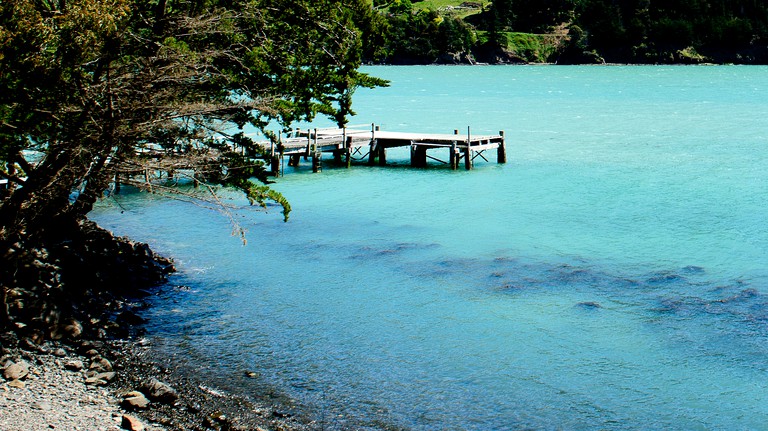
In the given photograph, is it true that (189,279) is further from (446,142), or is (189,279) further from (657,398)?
(446,142)

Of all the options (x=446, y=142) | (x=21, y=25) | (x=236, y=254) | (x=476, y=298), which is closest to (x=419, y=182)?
(x=446, y=142)

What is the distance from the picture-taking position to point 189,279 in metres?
22.0

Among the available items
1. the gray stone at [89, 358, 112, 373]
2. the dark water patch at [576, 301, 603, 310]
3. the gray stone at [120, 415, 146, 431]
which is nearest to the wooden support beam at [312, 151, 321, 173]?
the dark water patch at [576, 301, 603, 310]

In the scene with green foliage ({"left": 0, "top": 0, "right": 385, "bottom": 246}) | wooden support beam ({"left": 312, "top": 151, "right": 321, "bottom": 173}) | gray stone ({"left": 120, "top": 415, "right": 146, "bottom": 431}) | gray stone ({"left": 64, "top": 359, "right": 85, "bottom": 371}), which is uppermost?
green foliage ({"left": 0, "top": 0, "right": 385, "bottom": 246})

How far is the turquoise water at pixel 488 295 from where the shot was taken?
49.6 ft

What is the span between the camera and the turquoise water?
15117 mm

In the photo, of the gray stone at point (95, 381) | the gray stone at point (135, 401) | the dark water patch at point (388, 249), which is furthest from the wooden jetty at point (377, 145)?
the gray stone at point (135, 401)

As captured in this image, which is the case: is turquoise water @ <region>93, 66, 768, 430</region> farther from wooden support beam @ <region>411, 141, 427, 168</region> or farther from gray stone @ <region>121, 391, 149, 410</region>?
gray stone @ <region>121, 391, 149, 410</region>

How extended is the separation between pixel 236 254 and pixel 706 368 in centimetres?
1411

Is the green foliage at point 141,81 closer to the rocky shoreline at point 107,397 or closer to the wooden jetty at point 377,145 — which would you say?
the rocky shoreline at point 107,397

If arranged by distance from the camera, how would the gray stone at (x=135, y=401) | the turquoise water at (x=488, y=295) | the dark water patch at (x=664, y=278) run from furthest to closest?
the dark water patch at (x=664, y=278)
the turquoise water at (x=488, y=295)
the gray stone at (x=135, y=401)

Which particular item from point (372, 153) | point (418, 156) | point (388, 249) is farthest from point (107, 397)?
point (418, 156)

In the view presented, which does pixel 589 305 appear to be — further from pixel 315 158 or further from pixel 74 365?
pixel 315 158

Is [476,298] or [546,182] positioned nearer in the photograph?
[476,298]
